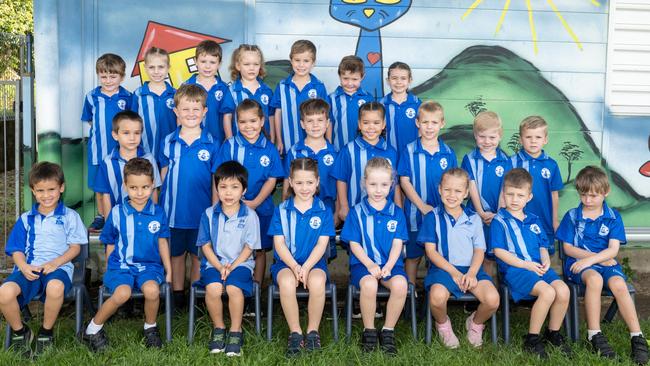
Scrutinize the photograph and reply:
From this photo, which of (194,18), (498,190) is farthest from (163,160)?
(498,190)

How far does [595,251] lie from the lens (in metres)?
4.24

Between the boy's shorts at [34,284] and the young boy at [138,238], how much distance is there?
→ 0.72 feet

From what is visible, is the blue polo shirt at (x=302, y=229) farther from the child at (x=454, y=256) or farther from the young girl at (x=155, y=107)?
the young girl at (x=155, y=107)

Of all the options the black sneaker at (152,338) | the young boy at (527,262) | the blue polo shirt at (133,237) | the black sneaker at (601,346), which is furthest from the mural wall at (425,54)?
the black sneaker at (601,346)

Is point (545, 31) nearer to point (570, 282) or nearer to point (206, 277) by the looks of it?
point (570, 282)

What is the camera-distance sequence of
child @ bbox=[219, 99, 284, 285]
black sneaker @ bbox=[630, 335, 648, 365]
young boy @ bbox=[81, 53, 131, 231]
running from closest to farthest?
black sneaker @ bbox=[630, 335, 648, 365], child @ bbox=[219, 99, 284, 285], young boy @ bbox=[81, 53, 131, 231]

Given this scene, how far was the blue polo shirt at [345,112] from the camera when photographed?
A: 4950mm

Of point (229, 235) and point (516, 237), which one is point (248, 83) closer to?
point (229, 235)

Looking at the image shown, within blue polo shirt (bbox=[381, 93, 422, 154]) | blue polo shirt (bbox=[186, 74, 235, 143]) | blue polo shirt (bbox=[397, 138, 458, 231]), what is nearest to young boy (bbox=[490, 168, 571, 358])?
blue polo shirt (bbox=[397, 138, 458, 231])

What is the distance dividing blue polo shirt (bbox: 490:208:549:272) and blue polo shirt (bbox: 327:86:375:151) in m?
1.30

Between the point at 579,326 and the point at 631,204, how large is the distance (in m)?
1.92

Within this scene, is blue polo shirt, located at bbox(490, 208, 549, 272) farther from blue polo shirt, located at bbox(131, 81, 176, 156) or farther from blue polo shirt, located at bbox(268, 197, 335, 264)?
blue polo shirt, located at bbox(131, 81, 176, 156)

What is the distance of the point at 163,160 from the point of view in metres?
4.53

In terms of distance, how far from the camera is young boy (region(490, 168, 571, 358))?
3.92 meters
